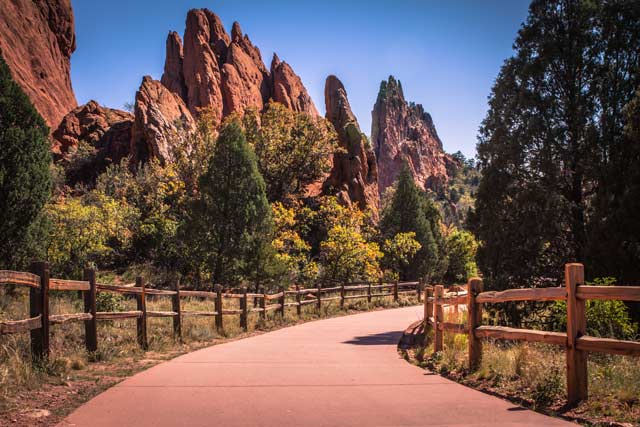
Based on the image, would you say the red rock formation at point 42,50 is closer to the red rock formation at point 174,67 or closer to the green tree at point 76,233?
the red rock formation at point 174,67

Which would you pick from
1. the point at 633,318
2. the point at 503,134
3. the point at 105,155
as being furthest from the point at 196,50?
the point at 633,318

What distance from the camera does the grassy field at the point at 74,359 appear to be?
5.27m

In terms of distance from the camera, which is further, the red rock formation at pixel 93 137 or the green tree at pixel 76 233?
the red rock formation at pixel 93 137

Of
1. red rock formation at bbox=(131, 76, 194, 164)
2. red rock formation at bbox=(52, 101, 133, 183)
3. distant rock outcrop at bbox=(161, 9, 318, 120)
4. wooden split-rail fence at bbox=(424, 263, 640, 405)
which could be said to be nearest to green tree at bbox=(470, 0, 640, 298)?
wooden split-rail fence at bbox=(424, 263, 640, 405)

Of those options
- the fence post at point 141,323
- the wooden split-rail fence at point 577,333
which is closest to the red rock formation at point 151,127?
the fence post at point 141,323

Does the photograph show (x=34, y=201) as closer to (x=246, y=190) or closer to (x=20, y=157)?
(x=20, y=157)

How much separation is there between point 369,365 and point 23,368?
16.7 feet

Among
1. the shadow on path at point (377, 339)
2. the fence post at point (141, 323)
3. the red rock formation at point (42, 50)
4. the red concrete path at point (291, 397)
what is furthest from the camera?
the red rock formation at point (42, 50)

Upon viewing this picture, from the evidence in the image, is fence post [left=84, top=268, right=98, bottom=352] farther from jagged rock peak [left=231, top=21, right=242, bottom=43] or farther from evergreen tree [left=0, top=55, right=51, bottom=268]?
jagged rock peak [left=231, top=21, right=242, bottom=43]

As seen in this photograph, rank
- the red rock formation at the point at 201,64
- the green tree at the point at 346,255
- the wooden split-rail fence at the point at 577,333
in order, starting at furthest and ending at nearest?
the red rock formation at the point at 201,64 → the green tree at the point at 346,255 → the wooden split-rail fence at the point at 577,333

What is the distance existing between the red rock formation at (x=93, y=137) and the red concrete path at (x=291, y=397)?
49.1 metres

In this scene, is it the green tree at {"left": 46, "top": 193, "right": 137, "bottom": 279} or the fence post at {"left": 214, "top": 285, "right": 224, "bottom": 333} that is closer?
the fence post at {"left": 214, "top": 285, "right": 224, "bottom": 333}

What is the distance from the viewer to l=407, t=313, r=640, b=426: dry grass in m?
4.89

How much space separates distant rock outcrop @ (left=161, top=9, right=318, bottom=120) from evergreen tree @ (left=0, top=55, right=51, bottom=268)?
45801 mm
